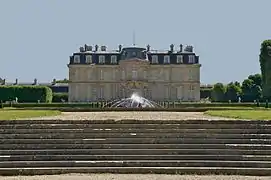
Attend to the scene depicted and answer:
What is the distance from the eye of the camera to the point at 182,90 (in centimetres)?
6481

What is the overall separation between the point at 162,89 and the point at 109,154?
5473 cm

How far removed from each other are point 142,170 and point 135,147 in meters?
0.92

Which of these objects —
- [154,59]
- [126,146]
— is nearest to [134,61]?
[154,59]

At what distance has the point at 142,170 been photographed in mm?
10359

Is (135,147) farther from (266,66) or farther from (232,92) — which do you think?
(232,92)

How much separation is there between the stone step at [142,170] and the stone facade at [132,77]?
174 ft

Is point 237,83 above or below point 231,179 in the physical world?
above

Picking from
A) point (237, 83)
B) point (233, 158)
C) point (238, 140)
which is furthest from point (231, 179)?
point (237, 83)

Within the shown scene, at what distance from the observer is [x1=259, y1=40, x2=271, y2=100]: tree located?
44259 millimetres

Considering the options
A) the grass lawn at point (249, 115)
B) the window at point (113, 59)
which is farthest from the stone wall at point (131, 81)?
the grass lawn at point (249, 115)

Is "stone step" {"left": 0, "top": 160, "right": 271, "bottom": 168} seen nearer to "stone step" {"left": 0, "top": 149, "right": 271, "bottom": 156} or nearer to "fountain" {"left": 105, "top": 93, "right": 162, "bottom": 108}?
"stone step" {"left": 0, "top": 149, "right": 271, "bottom": 156}

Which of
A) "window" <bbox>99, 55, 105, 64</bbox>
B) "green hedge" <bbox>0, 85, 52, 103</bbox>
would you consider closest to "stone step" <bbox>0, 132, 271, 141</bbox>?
"green hedge" <bbox>0, 85, 52, 103</bbox>

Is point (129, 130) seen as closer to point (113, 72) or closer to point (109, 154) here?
point (109, 154)

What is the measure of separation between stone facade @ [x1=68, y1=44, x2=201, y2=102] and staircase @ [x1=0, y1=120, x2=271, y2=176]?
51.5 m
